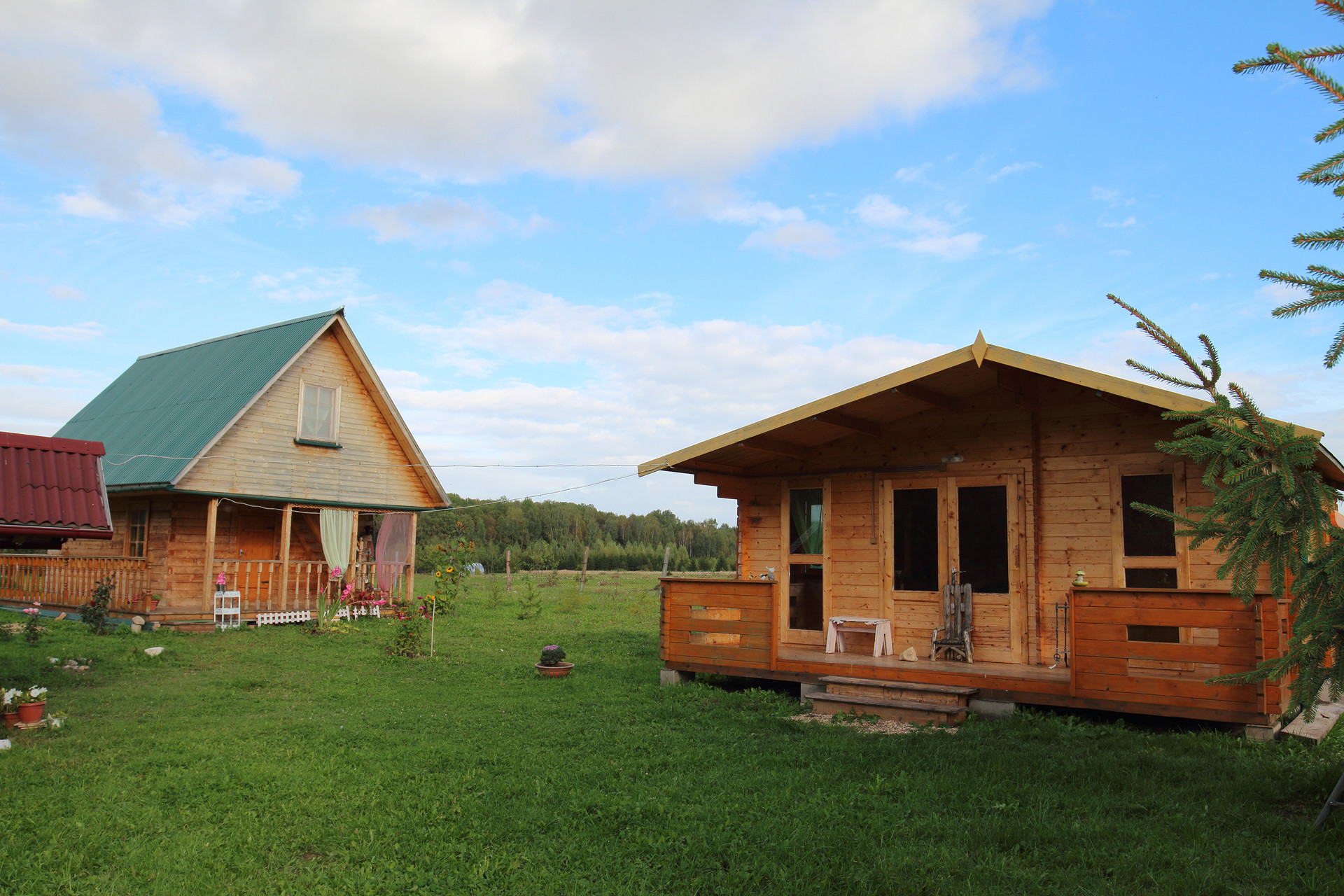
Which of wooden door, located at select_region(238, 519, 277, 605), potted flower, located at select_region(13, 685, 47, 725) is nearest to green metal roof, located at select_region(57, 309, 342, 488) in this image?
wooden door, located at select_region(238, 519, 277, 605)

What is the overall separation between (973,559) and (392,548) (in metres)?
14.0

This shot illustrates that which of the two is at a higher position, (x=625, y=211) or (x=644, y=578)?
(x=625, y=211)

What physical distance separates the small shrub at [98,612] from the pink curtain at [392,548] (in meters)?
5.53

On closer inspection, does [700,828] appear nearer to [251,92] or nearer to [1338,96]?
[1338,96]

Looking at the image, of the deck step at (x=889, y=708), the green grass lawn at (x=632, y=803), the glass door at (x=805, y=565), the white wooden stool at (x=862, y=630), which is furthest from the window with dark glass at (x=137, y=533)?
the deck step at (x=889, y=708)

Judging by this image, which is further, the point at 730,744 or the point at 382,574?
the point at 382,574

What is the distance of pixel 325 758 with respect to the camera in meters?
6.57

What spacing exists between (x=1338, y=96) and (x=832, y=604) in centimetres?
808

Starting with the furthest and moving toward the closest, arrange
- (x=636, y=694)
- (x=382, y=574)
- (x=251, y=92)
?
(x=382, y=574) < (x=251, y=92) < (x=636, y=694)

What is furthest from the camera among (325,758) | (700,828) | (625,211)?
(625,211)

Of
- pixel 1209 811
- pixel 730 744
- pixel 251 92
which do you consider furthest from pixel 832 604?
pixel 251 92

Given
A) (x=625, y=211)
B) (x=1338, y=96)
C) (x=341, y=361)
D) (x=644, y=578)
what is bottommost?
(x=644, y=578)

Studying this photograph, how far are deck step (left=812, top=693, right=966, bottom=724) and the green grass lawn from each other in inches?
16.1

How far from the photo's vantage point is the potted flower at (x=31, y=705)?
24.4ft
